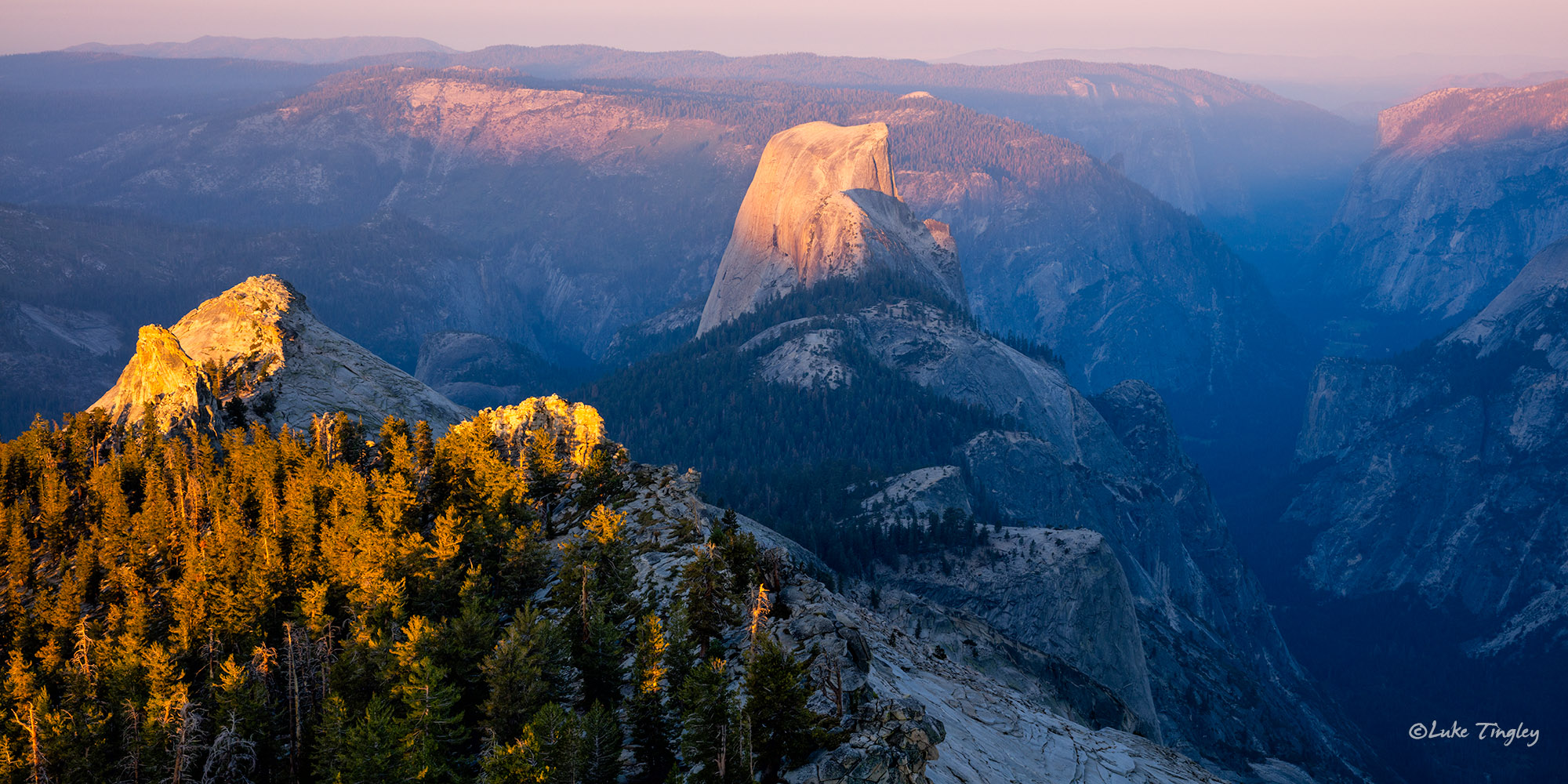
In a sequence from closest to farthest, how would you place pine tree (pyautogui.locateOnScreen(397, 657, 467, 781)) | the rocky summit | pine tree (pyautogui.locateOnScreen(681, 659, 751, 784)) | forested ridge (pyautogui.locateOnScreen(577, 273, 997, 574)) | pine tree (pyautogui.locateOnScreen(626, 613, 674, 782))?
pine tree (pyautogui.locateOnScreen(681, 659, 751, 784)) < pine tree (pyautogui.locateOnScreen(397, 657, 467, 781)) < pine tree (pyautogui.locateOnScreen(626, 613, 674, 782)) < the rocky summit < forested ridge (pyautogui.locateOnScreen(577, 273, 997, 574))

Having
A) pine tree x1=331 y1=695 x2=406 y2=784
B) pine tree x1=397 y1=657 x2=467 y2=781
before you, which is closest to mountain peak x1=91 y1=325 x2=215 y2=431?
pine tree x1=397 y1=657 x2=467 y2=781

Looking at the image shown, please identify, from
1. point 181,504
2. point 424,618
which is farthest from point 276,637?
point 181,504

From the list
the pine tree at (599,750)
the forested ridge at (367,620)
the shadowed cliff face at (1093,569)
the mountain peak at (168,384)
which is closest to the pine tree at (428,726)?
the forested ridge at (367,620)

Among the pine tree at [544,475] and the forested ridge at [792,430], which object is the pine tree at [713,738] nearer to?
the pine tree at [544,475]

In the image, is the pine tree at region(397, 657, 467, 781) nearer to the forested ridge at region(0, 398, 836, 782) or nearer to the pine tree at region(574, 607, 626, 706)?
the forested ridge at region(0, 398, 836, 782)

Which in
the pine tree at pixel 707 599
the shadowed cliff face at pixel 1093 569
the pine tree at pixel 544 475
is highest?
the pine tree at pixel 707 599

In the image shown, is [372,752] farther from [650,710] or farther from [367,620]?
[367,620]
